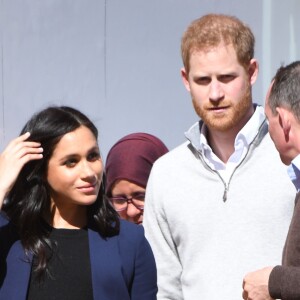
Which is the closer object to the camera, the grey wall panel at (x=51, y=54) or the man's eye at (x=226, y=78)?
the man's eye at (x=226, y=78)

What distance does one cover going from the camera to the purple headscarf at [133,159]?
12.6ft

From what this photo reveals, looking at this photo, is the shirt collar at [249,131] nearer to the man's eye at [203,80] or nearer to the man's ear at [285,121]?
the man's eye at [203,80]

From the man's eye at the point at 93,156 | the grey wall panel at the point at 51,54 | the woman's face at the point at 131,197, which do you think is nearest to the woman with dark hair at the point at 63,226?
the man's eye at the point at 93,156

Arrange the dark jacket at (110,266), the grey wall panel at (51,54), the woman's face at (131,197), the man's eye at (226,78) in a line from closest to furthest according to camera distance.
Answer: the dark jacket at (110,266)
the man's eye at (226,78)
the woman's face at (131,197)
the grey wall panel at (51,54)

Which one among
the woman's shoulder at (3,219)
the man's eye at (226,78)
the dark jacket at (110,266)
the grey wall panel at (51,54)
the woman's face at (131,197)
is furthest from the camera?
the grey wall panel at (51,54)

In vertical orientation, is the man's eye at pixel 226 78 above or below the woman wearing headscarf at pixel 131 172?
above

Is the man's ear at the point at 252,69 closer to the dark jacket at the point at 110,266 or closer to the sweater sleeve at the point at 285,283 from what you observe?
the dark jacket at the point at 110,266

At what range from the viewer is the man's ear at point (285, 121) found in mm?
2584

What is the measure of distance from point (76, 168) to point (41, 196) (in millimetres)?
166

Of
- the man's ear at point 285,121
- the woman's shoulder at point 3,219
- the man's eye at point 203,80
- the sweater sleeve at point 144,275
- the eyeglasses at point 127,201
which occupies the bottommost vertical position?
the sweater sleeve at point 144,275

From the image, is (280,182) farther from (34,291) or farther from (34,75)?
(34,75)

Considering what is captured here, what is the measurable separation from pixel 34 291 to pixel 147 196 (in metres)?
0.59

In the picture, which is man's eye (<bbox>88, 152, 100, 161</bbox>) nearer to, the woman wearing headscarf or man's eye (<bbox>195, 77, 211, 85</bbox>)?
man's eye (<bbox>195, 77, 211, 85</bbox>)

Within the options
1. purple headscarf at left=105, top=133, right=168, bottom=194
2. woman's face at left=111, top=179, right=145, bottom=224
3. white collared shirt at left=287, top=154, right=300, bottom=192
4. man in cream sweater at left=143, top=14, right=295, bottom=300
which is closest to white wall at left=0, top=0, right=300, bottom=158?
purple headscarf at left=105, top=133, right=168, bottom=194
